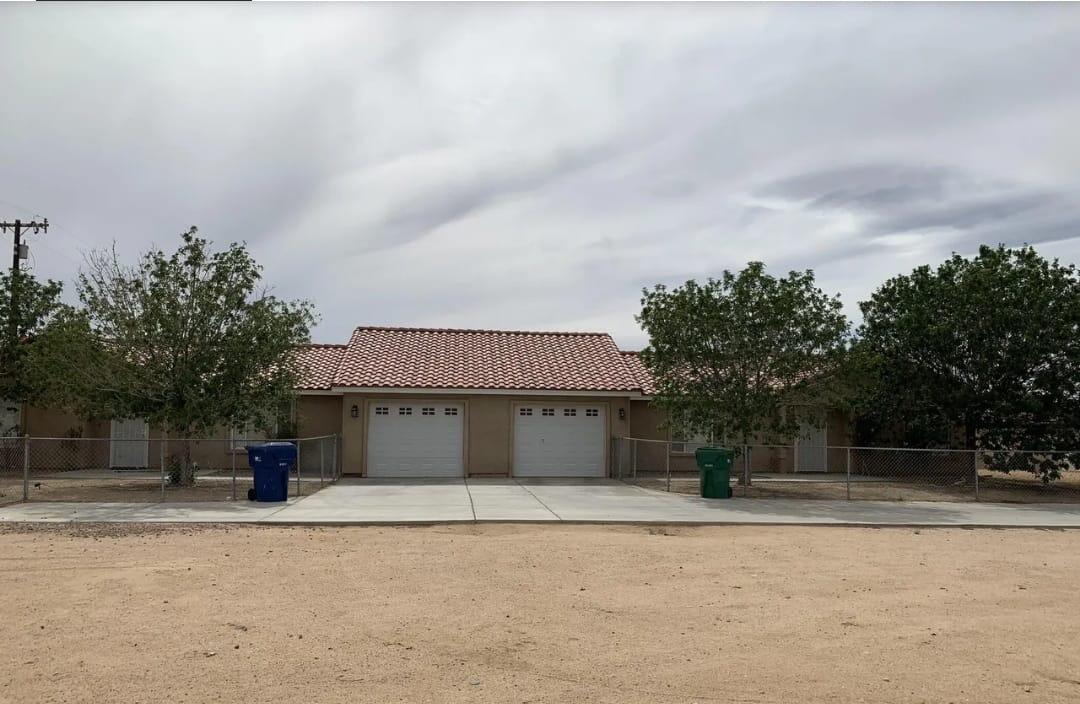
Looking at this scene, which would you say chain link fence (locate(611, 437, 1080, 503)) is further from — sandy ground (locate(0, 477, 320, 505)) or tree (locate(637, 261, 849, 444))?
sandy ground (locate(0, 477, 320, 505))

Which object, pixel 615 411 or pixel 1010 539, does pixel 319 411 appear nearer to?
pixel 615 411

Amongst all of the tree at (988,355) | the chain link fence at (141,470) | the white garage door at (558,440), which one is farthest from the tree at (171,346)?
the tree at (988,355)

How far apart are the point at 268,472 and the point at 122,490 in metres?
4.35

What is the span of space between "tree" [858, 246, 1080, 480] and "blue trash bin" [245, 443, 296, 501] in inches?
511

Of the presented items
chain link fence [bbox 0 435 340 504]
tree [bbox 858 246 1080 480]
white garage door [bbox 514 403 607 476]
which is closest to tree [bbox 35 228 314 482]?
chain link fence [bbox 0 435 340 504]

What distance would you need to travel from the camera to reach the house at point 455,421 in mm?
23422

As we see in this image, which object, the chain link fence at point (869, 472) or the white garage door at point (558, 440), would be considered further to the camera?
the white garage door at point (558, 440)

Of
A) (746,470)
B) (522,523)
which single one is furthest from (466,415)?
(522,523)

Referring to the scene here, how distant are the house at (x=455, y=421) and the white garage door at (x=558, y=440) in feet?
0.09

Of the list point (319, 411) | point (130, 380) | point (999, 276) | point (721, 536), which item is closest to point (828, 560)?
point (721, 536)

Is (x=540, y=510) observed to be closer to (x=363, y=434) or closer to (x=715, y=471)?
(x=715, y=471)

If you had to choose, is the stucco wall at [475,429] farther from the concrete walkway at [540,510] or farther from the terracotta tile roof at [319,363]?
the concrete walkway at [540,510]

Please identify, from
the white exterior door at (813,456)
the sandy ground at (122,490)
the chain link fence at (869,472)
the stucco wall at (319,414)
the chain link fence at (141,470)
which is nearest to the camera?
the sandy ground at (122,490)

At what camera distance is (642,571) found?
1007cm
